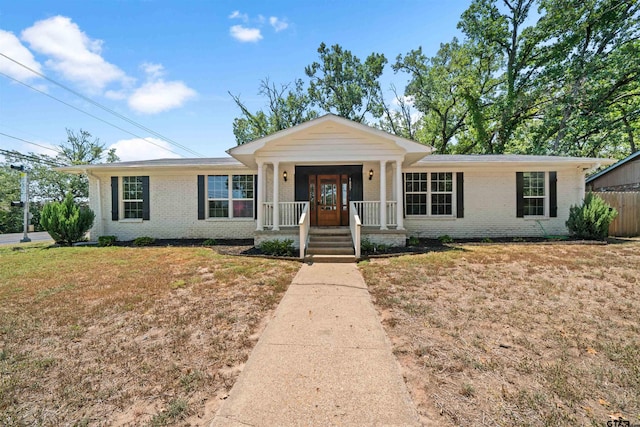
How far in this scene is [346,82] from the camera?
955 inches

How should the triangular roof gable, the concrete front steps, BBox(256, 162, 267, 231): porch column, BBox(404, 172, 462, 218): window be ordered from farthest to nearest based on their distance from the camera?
BBox(404, 172, 462, 218): window
BBox(256, 162, 267, 231): porch column
the triangular roof gable
the concrete front steps

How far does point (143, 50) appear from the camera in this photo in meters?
12.0

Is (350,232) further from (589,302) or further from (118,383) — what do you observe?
(118,383)

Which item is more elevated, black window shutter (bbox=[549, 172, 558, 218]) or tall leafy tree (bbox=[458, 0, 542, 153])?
tall leafy tree (bbox=[458, 0, 542, 153])

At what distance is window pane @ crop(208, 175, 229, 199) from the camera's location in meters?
10.7

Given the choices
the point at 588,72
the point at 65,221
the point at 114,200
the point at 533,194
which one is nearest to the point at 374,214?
the point at 533,194

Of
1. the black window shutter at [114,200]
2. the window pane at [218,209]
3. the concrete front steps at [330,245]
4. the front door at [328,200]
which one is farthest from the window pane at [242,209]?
the black window shutter at [114,200]

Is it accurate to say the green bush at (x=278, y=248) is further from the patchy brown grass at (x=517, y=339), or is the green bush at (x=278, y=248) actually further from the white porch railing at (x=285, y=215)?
the patchy brown grass at (x=517, y=339)

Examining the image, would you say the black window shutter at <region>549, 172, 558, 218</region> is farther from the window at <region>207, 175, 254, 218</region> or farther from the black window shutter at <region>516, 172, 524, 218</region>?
the window at <region>207, 175, 254, 218</region>

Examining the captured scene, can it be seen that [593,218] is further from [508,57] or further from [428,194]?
[508,57]

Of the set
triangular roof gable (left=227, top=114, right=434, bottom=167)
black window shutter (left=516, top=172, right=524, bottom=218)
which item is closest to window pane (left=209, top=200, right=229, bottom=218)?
triangular roof gable (left=227, top=114, right=434, bottom=167)

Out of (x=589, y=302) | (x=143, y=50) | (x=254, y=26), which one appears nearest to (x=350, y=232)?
(x=589, y=302)

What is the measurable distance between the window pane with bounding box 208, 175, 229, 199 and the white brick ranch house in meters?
0.04

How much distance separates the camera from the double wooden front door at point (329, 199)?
401 inches
